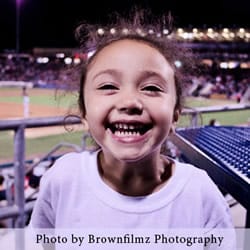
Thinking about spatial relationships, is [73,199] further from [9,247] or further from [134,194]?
[9,247]

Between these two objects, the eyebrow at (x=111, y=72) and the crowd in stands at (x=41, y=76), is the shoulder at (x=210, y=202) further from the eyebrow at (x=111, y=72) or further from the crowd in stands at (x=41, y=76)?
the crowd in stands at (x=41, y=76)

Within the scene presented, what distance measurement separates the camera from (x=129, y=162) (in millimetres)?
750

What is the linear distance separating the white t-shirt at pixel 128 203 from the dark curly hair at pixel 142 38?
0.13 meters

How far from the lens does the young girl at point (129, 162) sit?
676mm

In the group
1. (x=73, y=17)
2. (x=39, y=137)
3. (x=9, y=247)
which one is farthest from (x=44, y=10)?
(x=39, y=137)

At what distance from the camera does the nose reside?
0.66 m

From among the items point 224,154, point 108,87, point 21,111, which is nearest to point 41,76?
point 21,111

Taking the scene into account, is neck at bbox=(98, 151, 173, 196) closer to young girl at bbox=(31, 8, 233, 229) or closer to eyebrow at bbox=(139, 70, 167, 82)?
young girl at bbox=(31, 8, 233, 229)

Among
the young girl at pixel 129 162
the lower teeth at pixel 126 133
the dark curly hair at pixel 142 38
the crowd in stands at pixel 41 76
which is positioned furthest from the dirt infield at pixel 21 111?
the lower teeth at pixel 126 133

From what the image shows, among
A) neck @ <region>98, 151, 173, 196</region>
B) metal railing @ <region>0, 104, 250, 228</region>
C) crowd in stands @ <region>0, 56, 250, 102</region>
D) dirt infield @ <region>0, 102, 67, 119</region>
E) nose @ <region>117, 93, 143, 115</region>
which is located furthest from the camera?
crowd in stands @ <region>0, 56, 250, 102</region>

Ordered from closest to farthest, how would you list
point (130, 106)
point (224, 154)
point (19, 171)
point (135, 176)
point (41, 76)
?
point (130, 106) → point (135, 176) → point (224, 154) → point (19, 171) → point (41, 76)

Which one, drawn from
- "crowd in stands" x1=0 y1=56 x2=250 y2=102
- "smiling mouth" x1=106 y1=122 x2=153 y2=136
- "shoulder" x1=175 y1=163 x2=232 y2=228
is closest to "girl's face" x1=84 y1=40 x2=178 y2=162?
"smiling mouth" x1=106 y1=122 x2=153 y2=136

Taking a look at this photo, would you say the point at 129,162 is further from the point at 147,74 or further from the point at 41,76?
the point at 41,76

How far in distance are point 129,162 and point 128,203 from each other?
8 cm
